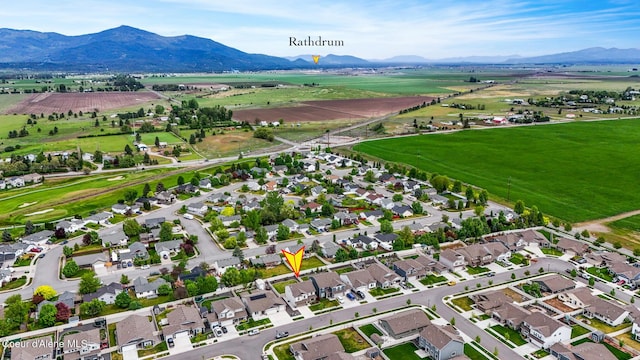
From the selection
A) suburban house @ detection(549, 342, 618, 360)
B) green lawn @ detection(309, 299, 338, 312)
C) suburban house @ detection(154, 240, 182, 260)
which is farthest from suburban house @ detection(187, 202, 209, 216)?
suburban house @ detection(549, 342, 618, 360)

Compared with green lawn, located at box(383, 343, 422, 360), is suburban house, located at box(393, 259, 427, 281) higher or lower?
higher

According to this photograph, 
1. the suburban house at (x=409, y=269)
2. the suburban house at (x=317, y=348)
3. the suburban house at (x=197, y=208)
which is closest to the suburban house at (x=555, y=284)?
the suburban house at (x=409, y=269)

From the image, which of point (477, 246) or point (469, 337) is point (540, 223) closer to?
point (477, 246)

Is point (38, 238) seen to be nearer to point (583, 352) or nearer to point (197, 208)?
point (197, 208)

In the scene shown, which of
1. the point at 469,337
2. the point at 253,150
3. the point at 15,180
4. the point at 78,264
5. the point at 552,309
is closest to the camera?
the point at 469,337

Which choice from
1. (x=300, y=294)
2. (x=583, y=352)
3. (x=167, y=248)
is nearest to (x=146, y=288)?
(x=167, y=248)

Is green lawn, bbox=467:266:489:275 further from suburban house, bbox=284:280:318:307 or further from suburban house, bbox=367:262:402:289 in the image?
suburban house, bbox=284:280:318:307

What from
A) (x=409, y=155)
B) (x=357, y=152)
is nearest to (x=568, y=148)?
(x=409, y=155)
